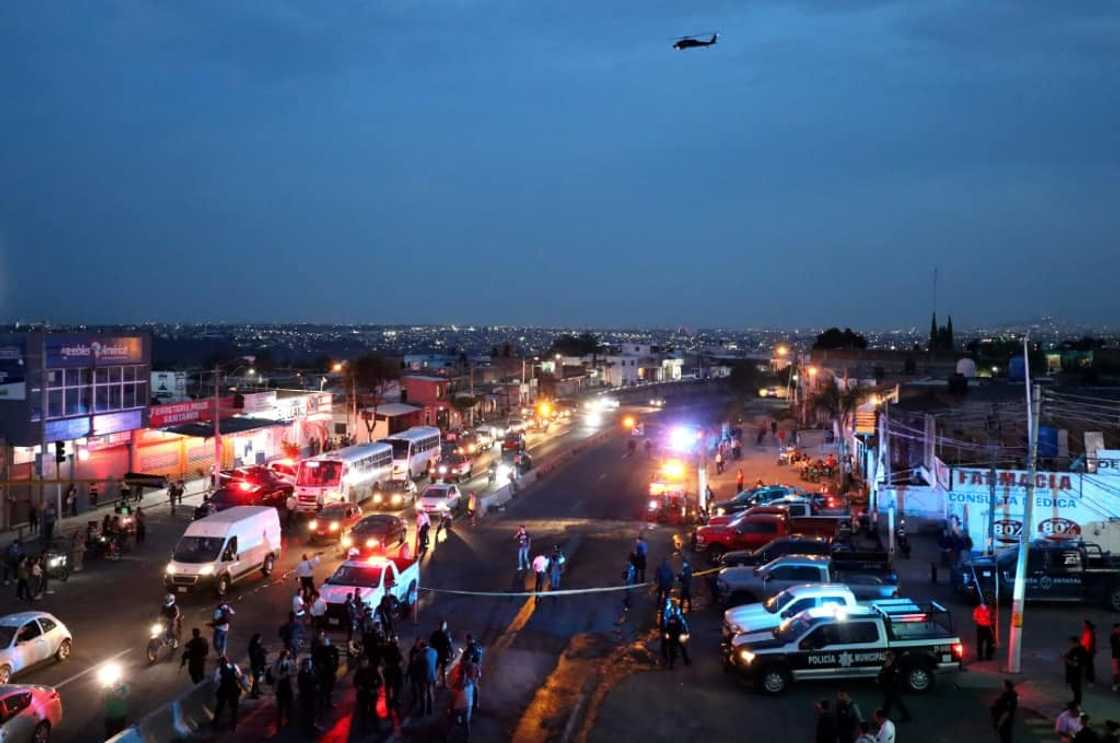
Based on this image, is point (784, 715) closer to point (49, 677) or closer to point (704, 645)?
point (704, 645)

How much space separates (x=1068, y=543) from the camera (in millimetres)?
21703

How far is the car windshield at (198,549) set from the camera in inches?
867

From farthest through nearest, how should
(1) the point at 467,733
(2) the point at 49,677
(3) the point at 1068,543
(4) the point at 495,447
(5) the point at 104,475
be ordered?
(4) the point at 495,447, (5) the point at 104,475, (3) the point at 1068,543, (2) the point at 49,677, (1) the point at 467,733

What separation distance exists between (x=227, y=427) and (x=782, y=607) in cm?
3030

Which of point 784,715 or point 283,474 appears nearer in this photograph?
point 784,715

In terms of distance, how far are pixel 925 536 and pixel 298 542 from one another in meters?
20.1

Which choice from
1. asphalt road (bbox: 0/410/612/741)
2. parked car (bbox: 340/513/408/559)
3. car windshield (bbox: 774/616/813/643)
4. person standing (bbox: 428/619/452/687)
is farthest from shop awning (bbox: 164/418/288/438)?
car windshield (bbox: 774/616/813/643)

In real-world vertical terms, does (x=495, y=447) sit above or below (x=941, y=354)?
below

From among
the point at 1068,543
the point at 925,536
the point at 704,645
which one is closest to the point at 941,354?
the point at 925,536

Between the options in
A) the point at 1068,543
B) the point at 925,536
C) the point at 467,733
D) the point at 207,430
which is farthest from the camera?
the point at 207,430

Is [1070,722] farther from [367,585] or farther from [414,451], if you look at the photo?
[414,451]

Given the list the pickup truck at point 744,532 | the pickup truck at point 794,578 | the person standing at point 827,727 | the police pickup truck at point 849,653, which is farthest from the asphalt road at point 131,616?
the pickup truck at point 744,532

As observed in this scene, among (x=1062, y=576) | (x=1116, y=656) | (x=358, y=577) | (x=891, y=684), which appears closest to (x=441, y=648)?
(x=358, y=577)

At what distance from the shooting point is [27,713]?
502 inches
